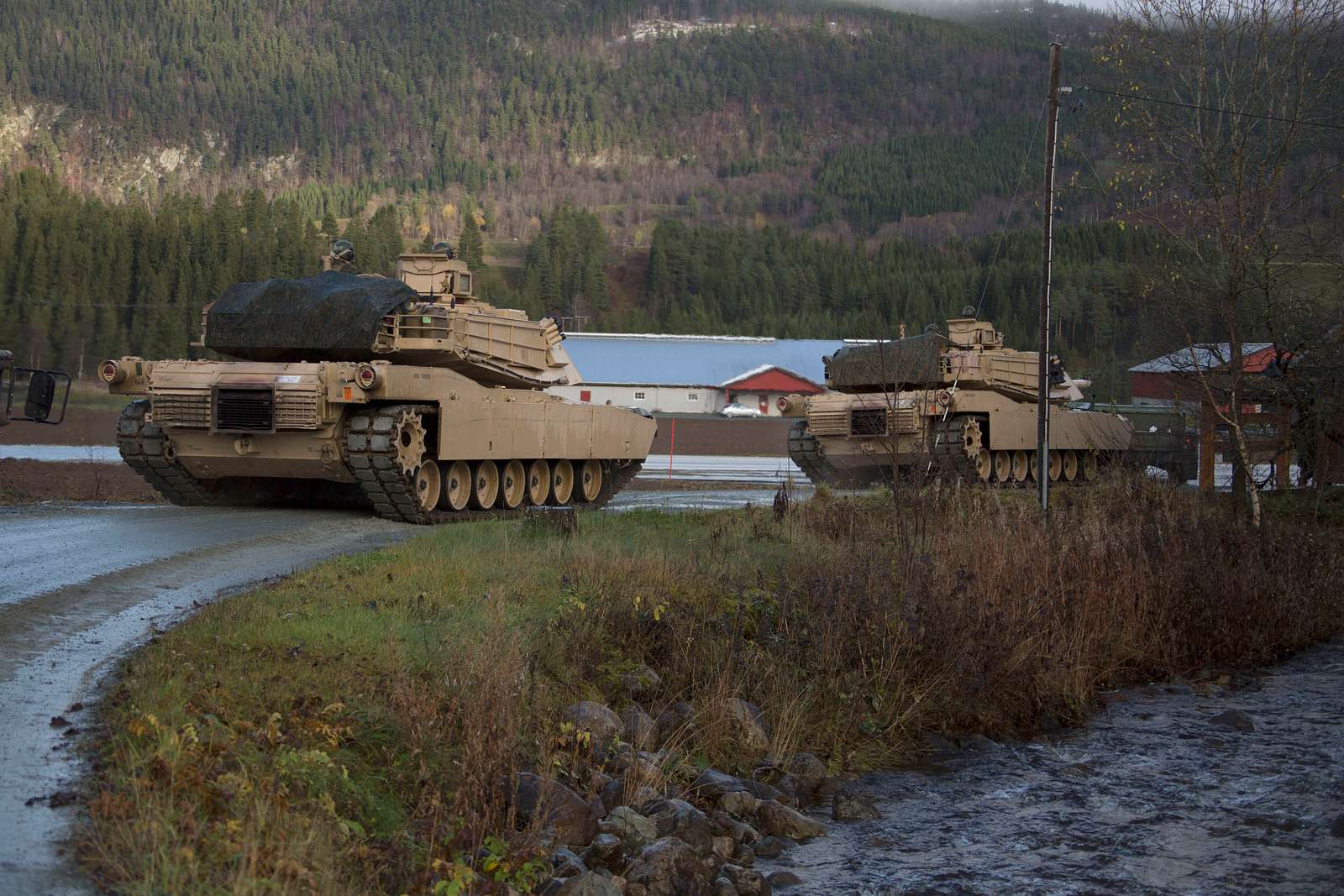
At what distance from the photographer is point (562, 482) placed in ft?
83.1

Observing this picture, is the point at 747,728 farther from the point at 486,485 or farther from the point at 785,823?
the point at 486,485

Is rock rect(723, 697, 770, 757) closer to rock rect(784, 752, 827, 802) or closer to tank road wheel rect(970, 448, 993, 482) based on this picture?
rock rect(784, 752, 827, 802)

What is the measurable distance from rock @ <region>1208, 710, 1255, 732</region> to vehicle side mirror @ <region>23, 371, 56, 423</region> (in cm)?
1024

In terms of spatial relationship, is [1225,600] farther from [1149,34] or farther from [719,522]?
[1149,34]

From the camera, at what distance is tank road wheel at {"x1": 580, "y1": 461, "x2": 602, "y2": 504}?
25.8 meters

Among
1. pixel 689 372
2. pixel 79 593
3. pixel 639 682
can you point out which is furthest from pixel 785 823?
pixel 689 372

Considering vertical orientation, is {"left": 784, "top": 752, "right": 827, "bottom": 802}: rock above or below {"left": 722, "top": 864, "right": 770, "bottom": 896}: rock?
above

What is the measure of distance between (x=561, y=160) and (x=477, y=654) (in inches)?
7387

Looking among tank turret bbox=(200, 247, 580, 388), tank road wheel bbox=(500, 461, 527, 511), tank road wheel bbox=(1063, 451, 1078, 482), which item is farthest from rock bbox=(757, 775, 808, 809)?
tank road wheel bbox=(1063, 451, 1078, 482)

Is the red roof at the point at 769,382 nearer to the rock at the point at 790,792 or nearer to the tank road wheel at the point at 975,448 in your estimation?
the tank road wheel at the point at 975,448

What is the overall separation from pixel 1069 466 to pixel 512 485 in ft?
53.7

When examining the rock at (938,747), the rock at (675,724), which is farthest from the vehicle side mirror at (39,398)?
the rock at (938,747)

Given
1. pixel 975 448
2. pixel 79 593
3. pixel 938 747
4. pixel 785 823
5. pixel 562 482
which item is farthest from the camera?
pixel 975 448

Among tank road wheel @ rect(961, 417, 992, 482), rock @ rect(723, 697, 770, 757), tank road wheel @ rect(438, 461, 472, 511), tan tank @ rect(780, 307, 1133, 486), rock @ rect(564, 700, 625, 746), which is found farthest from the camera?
tank road wheel @ rect(961, 417, 992, 482)
